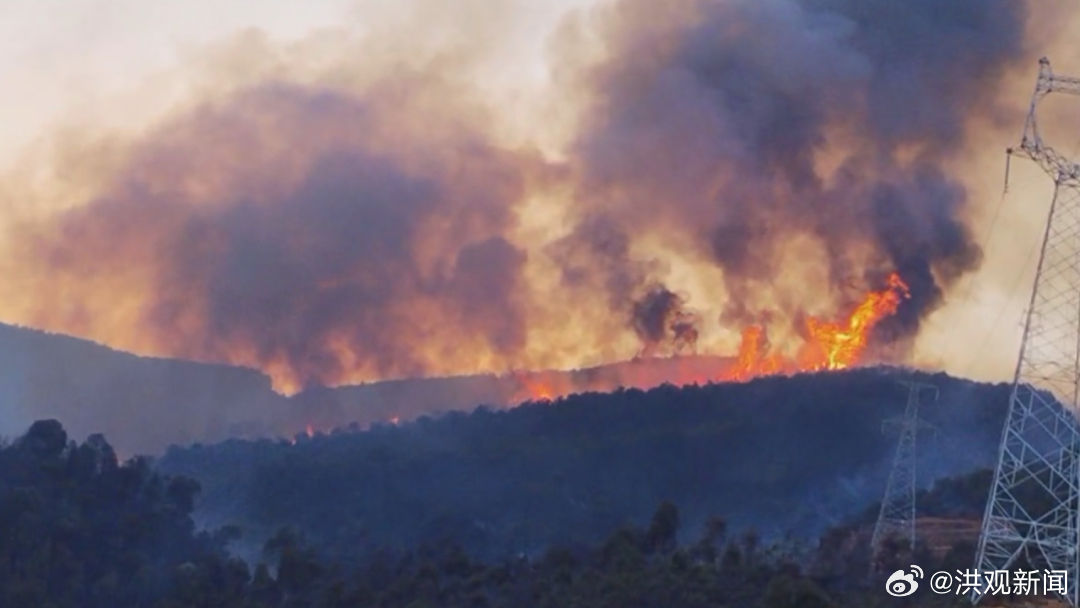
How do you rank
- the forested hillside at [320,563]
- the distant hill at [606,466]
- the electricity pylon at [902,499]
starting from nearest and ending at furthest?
the forested hillside at [320,563]
the electricity pylon at [902,499]
the distant hill at [606,466]

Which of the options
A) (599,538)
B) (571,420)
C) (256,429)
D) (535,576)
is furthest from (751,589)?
(256,429)

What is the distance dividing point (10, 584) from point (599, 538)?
38.0 m

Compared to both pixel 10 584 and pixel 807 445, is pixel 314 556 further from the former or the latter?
pixel 807 445

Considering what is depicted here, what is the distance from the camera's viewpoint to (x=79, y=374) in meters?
149

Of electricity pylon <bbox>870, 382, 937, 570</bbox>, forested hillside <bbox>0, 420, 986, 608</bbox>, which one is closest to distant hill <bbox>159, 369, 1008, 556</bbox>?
electricity pylon <bbox>870, 382, 937, 570</bbox>

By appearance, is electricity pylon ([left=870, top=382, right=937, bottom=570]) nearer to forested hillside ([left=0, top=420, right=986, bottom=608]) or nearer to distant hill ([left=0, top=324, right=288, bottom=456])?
forested hillside ([left=0, top=420, right=986, bottom=608])

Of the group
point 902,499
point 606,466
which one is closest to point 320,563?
point 606,466

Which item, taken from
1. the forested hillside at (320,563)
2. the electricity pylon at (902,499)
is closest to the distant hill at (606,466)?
the electricity pylon at (902,499)

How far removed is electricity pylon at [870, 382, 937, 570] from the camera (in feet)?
280

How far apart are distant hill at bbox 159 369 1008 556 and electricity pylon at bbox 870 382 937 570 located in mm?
1643

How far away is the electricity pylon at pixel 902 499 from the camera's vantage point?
280ft

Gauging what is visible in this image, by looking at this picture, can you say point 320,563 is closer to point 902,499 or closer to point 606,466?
point 606,466

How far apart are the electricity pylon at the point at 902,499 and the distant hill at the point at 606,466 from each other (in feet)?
5.39

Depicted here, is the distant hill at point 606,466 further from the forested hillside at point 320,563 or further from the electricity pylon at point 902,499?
the forested hillside at point 320,563
